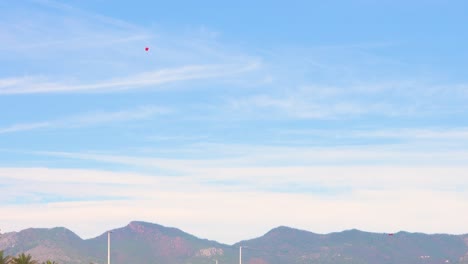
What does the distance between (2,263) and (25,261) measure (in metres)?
3.60

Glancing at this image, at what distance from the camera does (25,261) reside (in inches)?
5246

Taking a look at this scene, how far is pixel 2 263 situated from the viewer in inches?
5207
